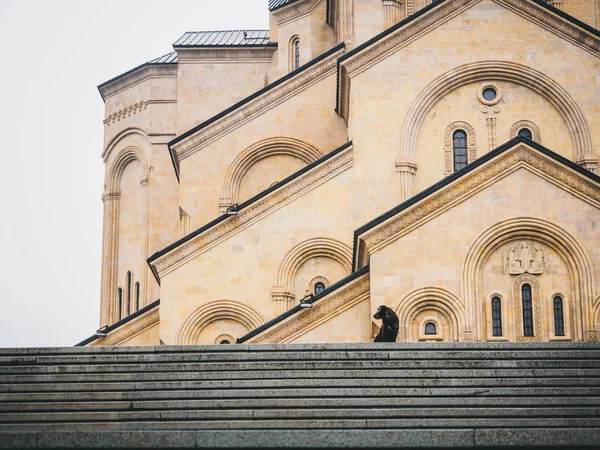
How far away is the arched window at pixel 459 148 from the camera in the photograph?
124 ft

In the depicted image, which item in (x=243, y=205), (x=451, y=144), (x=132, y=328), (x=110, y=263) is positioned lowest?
(x=132, y=328)

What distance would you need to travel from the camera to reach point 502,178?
32.8 metres

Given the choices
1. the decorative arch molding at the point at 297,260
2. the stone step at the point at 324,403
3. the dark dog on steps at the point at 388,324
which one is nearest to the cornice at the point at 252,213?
the decorative arch molding at the point at 297,260

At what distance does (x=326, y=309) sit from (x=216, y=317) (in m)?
4.43

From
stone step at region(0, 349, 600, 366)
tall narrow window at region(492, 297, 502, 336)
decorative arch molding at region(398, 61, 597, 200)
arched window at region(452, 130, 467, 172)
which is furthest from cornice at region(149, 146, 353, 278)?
stone step at region(0, 349, 600, 366)

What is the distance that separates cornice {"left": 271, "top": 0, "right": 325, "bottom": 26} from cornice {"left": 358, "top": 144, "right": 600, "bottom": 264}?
1825 cm

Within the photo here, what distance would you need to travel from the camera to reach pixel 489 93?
38.0m

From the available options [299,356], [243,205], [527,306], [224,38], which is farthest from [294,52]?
[299,356]

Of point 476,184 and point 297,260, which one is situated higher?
point 476,184

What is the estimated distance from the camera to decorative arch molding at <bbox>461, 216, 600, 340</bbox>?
32.4 metres

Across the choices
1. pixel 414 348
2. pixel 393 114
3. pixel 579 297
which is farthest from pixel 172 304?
pixel 414 348

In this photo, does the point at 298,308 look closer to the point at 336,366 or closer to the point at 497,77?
the point at 497,77

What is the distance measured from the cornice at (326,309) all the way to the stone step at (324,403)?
35.3 feet

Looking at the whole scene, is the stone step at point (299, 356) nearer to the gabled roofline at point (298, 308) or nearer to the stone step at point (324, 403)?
the stone step at point (324, 403)
